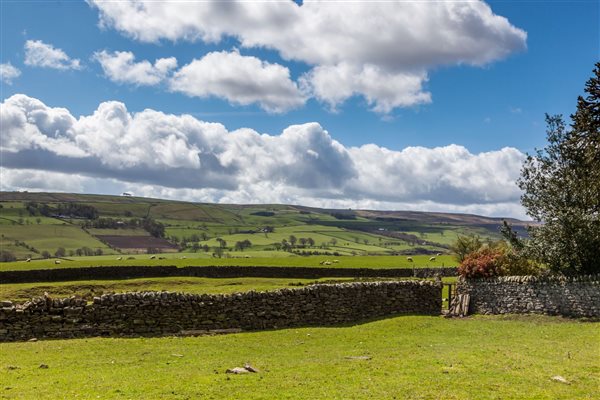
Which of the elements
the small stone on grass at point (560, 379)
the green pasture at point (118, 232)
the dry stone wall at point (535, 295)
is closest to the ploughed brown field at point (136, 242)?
the green pasture at point (118, 232)

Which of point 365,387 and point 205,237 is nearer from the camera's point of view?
point 365,387

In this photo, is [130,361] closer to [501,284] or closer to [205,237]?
[501,284]

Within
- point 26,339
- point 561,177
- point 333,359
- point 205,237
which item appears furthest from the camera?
point 205,237

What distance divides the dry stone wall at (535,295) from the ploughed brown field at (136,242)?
12839cm

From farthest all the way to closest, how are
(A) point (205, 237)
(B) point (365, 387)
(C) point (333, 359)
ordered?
1. (A) point (205, 237)
2. (C) point (333, 359)
3. (B) point (365, 387)

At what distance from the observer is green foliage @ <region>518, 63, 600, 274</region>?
30.6 meters

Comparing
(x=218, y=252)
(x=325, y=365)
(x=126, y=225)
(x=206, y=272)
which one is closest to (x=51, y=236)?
(x=126, y=225)

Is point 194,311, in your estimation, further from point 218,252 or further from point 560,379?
point 218,252

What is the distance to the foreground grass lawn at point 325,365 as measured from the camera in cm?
1378

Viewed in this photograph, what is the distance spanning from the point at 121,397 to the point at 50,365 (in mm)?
6225

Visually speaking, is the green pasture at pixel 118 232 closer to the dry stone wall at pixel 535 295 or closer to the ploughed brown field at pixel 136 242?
the ploughed brown field at pixel 136 242

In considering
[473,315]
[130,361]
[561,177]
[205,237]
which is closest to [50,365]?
[130,361]

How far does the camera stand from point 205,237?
18750 cm

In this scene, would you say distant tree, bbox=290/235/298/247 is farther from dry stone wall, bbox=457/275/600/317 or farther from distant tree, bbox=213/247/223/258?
dry stone wall, bbox=457/275/600/317
